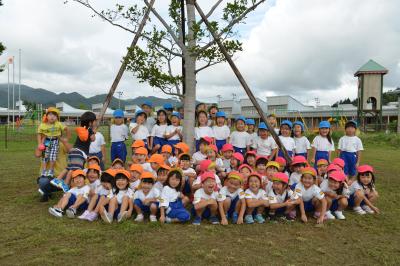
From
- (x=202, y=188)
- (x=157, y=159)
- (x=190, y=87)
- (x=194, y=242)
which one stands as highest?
(x=190, y=87)

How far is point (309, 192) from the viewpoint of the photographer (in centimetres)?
532

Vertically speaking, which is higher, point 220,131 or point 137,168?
point 220,131

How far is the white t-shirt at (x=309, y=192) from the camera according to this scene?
17.1ft

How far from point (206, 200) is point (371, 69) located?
87.7ft

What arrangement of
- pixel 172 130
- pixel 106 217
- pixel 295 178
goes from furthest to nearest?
pixel 172 130
pixel 295 178
pixel 106 217

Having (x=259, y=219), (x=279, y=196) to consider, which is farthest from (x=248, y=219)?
(x=279, y=196)

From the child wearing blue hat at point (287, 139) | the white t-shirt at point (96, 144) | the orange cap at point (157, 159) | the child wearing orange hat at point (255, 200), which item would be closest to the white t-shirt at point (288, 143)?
the child wearing blue hat at point (287, 139)

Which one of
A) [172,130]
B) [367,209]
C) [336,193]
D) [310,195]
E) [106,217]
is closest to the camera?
[106,217]

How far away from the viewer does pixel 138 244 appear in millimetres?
4012

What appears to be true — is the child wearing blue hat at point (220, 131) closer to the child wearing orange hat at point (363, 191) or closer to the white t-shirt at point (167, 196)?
the white t-shirt at point (167, 196)

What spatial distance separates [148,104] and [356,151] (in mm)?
4497

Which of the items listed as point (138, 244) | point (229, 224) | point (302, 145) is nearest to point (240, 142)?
point (302, 145)

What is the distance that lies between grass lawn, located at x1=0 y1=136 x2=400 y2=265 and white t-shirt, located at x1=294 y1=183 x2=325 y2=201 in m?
0.37

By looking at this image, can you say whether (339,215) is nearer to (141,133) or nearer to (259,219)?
(259,219)
